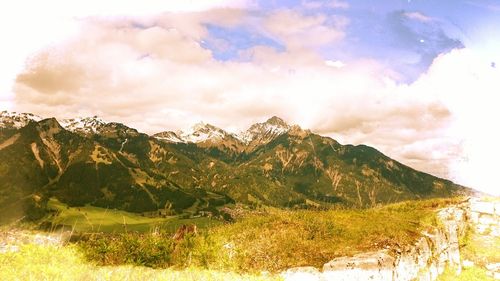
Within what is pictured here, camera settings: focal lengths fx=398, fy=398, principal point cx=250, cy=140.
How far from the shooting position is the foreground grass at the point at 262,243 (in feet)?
64.3

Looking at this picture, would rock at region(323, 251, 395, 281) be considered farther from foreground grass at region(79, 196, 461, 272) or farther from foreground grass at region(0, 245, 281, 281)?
foreground grass at region(0, 245, 281, 281)

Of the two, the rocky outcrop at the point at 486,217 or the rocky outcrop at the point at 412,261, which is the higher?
the rocky outcrop at the point at 486,217

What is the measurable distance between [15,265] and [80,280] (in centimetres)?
412

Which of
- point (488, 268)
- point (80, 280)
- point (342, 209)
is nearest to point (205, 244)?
point (80, 280)

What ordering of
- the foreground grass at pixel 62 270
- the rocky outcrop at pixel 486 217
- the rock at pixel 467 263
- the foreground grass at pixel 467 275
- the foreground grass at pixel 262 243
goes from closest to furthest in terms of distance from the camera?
the foreground grass at pixel 62 270 < the foreground grass at pixel 262 243 < the foreground grass at pixel 467 275 < the rock at pixel 467 263 < the rocky outcrop at pixel 486 217

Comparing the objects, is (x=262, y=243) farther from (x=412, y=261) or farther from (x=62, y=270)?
(x=62, y=270)

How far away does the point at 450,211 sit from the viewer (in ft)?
108

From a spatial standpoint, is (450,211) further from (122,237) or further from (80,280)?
(80,280)

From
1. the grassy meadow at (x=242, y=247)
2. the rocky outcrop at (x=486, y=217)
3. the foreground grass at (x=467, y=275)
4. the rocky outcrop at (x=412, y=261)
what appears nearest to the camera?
the grassy meadow at (x=242, y=247)

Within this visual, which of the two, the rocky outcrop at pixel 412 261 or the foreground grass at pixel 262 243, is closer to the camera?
the rocky outcrop at pixel 412 261

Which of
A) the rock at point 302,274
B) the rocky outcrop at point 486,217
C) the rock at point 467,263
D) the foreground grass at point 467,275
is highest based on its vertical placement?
the rocky outcrop at point 486,217

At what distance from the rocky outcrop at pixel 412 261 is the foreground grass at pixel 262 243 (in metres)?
0.65

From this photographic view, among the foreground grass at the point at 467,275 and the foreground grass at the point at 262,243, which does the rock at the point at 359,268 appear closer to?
the foreground grass at the point at 262,243

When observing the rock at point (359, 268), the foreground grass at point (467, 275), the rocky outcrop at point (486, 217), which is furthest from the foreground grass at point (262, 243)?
the rocky outcrop at point (486, 217)
